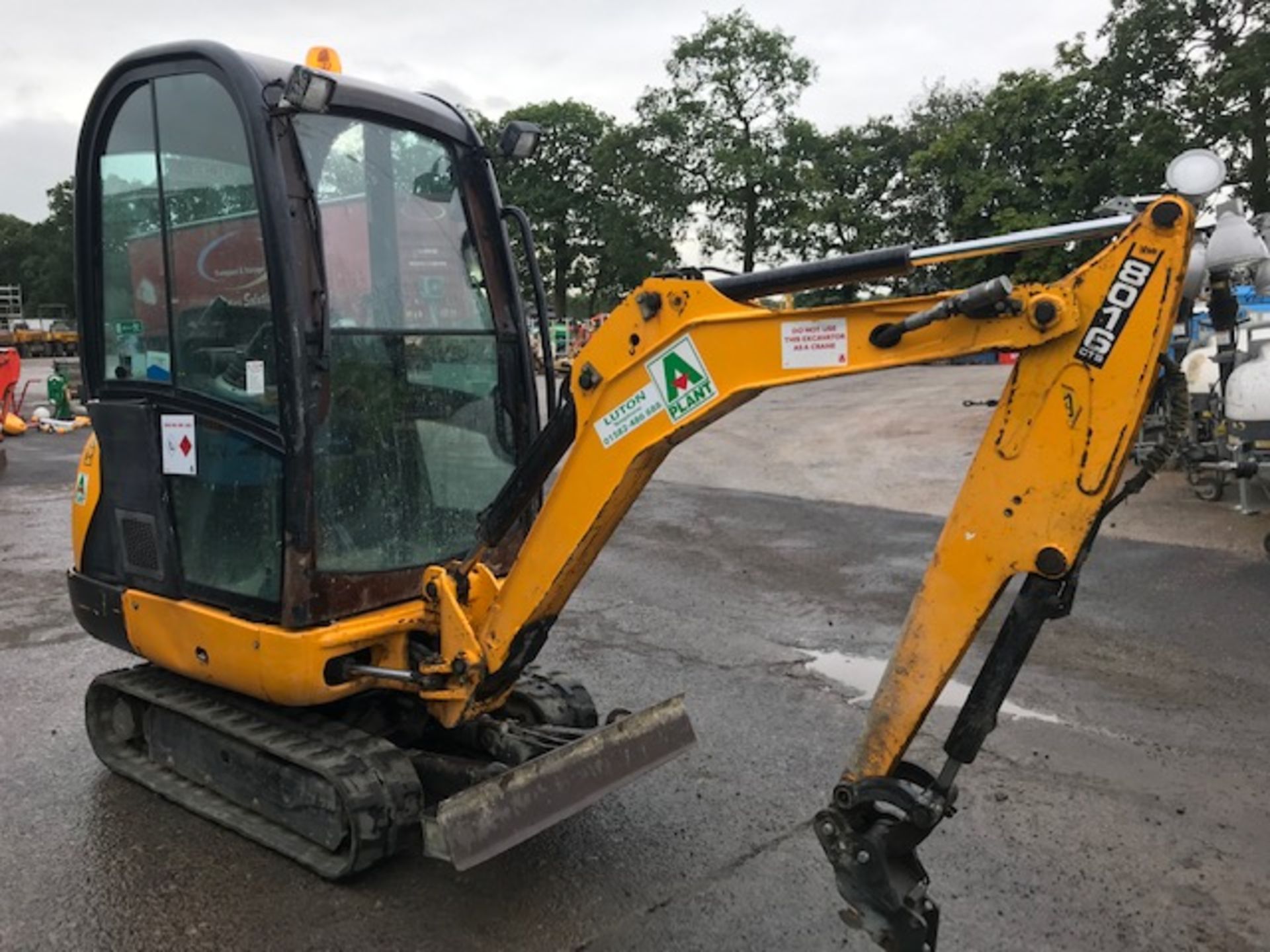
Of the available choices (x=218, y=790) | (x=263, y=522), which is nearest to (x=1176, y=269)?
(x=263, y=522)

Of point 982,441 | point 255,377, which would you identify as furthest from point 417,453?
point 982,441

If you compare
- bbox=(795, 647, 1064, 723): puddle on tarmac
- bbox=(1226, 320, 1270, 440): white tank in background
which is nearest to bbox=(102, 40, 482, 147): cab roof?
bbox=(795, 647, 1064, 723): puddle on tarmac

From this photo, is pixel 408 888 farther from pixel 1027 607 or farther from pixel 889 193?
pixel 889 193

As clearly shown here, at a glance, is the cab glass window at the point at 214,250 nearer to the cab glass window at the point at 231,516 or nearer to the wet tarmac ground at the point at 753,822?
the cab glass window at the point at 231,516

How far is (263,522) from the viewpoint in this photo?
3809mm

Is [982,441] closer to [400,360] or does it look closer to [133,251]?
[400,360]

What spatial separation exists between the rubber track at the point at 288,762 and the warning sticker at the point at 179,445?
3.11 ft

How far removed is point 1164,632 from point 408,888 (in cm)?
522

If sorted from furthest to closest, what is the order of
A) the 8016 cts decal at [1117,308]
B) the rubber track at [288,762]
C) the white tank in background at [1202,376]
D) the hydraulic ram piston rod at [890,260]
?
the white tank in background at [1202,376]
the rubber track at [288,762]
the hydraulic ram piston rod at [890,260]
the 8016 cts decal at [1117,308]

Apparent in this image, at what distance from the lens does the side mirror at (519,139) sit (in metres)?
4.18

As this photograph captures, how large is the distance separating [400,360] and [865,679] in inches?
133

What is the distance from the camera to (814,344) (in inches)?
112

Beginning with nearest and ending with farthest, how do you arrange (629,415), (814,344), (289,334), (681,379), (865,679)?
(814,344) → (681,379) → (629,415) → (289,334) → (865,679)

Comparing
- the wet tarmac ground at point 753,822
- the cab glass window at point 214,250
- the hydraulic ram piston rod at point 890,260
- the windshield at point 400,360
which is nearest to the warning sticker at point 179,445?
the cab glass window at point 214,250
